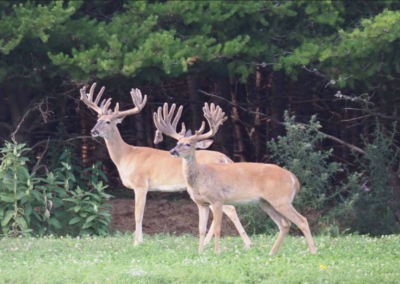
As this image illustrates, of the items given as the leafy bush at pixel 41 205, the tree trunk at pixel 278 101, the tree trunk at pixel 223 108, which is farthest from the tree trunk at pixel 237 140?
the leafy bush at pixel 41 205

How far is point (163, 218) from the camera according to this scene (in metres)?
14.3

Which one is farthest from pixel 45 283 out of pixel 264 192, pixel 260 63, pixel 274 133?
pixel 274 133

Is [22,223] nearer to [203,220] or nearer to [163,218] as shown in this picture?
[203,220]

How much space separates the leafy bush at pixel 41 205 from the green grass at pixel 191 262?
3.28 ft

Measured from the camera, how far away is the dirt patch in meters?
13.7

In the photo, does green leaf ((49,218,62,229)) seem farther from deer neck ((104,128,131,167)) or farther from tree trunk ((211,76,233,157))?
tree trunk ((211,76,233,157))

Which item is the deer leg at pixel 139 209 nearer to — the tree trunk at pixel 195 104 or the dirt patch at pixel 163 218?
the dirt patch at pixel 163 218

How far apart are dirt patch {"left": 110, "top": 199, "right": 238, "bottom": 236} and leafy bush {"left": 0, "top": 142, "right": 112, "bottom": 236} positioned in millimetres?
1184

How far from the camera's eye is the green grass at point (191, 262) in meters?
7.57

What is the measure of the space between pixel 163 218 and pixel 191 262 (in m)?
6.00

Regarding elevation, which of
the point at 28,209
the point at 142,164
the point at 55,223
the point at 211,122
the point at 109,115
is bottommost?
the point at 55,223

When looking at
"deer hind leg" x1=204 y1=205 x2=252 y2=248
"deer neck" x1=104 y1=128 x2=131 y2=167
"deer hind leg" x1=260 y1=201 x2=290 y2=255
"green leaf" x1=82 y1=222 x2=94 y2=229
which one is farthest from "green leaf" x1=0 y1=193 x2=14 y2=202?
"deer hind leg" x1=260 y1=201 x2=290 y2=255

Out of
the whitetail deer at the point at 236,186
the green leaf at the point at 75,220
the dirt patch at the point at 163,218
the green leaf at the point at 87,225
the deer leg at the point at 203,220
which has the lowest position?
the dirt patch at the point at 163,218

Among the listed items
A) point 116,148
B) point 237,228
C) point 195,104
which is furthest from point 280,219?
point 195,104
